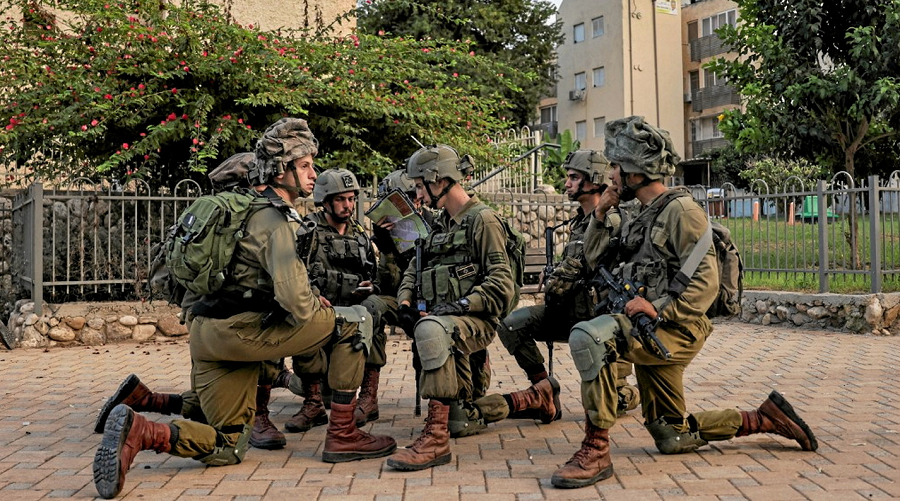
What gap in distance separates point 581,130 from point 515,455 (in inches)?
1540

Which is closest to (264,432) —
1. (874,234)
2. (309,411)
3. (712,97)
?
(309,411)

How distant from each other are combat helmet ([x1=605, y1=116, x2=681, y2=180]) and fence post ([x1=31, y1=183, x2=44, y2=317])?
769 centimetres

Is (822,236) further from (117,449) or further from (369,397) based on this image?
(117,449)

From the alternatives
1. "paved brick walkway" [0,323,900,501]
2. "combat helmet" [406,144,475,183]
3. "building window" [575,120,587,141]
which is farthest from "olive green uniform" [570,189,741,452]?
"building window" [575,120,587,141]

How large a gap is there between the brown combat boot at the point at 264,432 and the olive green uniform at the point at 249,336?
1.28 feet

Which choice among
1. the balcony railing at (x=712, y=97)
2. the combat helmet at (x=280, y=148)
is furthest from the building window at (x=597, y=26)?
the combat helmet at (x=280, y=148)

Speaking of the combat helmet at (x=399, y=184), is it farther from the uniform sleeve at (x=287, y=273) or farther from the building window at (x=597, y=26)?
the building window at (x=597, y=26)

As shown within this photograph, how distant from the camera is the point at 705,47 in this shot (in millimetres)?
41125

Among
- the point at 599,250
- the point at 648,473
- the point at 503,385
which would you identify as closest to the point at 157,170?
the point at 503,385

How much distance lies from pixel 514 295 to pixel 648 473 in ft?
4.41

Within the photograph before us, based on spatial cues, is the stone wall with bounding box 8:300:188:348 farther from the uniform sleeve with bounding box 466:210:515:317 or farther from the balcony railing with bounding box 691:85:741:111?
the balcony railing with bounding box 691:85:741:111

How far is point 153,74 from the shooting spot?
34.6 feet

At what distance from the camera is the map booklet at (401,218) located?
6664mm

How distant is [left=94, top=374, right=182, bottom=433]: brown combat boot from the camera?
5.86m
